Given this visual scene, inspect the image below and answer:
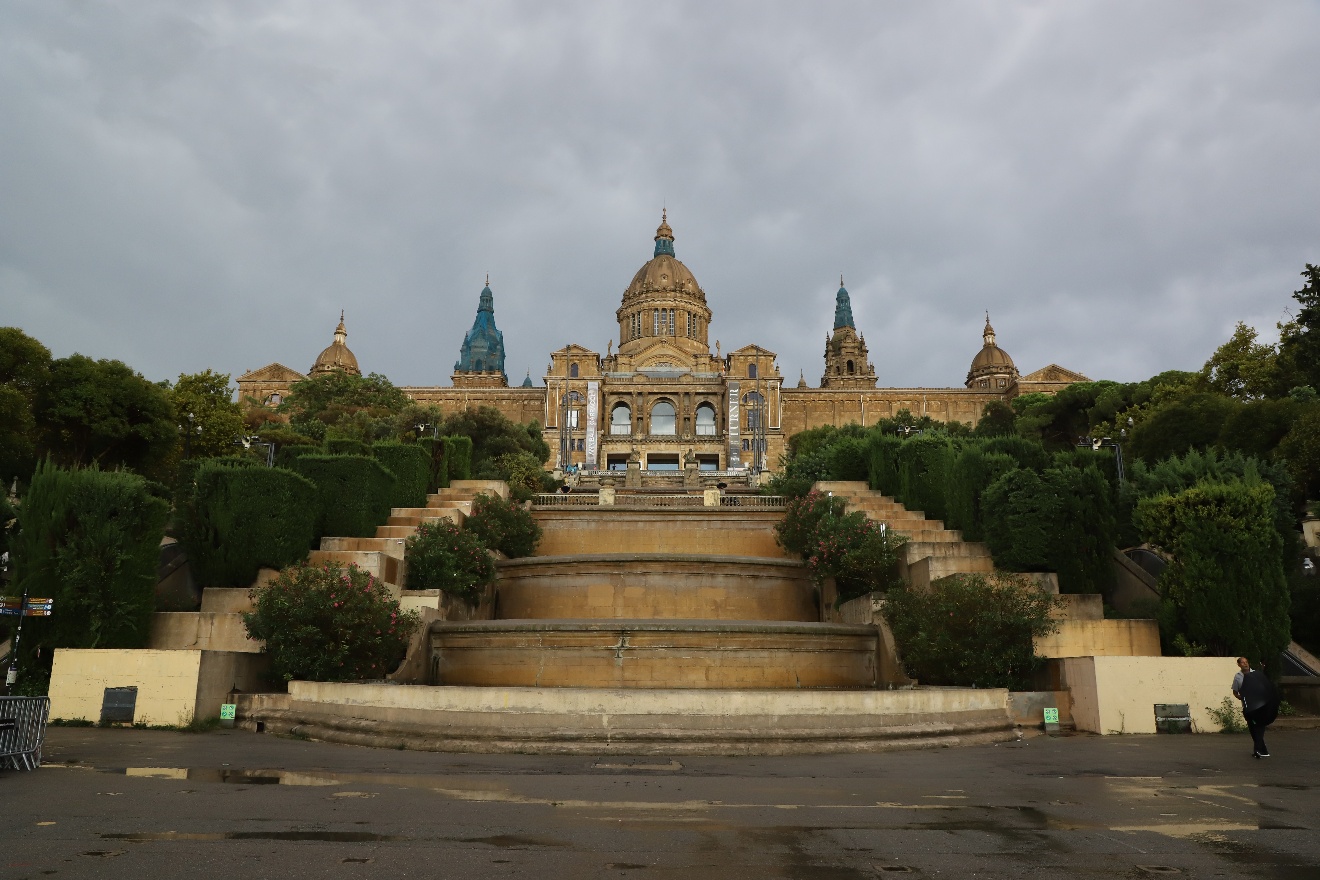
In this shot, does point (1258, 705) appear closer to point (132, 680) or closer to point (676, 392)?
point (132, 680)

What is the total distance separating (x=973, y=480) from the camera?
21.6m

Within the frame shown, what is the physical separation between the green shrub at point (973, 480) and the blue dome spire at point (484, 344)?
122848mm

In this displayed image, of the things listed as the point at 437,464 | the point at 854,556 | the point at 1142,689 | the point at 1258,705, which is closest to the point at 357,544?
the point at 437,464

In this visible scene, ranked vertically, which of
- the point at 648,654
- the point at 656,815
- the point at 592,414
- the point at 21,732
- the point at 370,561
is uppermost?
the point at 592,414

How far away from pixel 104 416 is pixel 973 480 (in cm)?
2793

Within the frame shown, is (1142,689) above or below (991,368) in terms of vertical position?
below

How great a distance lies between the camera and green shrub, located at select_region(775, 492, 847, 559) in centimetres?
2120

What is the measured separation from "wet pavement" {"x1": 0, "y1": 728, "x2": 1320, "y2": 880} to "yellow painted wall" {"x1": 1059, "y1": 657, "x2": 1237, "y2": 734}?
232 centimetres

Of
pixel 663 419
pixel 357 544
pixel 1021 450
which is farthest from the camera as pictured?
pixel 663 419

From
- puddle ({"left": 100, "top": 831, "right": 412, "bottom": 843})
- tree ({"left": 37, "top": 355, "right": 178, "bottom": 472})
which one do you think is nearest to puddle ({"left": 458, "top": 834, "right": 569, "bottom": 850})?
puddle ({"left": 100, "top": 831, "right": 412, "bottom": 843})

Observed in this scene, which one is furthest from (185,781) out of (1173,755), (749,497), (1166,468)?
(749,497)

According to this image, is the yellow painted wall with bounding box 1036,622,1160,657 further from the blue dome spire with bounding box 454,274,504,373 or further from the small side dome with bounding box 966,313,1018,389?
the blue dome spire with bounding box 454,274,504,373

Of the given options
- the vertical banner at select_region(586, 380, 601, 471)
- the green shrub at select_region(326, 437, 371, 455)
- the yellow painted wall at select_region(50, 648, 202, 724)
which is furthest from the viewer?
the vertical banner at select_region(586, 380, 601, 471)

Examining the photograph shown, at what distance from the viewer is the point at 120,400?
31641 millimetres
